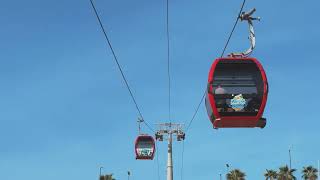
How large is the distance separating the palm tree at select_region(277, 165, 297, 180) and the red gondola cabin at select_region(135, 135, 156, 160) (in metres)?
79.8

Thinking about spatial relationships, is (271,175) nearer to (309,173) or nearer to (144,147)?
(309,173)

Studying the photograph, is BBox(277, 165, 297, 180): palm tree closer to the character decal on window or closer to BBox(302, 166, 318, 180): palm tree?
BBox(302, 166, 318, 180): palm tree

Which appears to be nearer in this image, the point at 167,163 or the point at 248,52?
the point at 248,52

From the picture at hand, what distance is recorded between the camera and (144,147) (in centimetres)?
4975

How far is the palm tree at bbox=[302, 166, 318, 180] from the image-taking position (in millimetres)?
126438

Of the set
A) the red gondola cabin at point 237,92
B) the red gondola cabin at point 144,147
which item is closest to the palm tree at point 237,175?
the red gondola cabin at point 144,147

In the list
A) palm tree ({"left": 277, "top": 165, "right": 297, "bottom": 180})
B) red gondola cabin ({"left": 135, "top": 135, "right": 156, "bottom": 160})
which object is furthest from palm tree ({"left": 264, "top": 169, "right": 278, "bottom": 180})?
red gondola cabin ({"left": 135, "top": 135, "right": 156, "bottom": 160})

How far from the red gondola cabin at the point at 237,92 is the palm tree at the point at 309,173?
109 meters

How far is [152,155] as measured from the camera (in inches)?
1943

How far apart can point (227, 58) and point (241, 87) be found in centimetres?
105

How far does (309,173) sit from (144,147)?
84087 millimetres

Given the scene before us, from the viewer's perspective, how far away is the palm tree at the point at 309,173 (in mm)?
126438

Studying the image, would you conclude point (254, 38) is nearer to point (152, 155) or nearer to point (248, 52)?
point (248, 52)

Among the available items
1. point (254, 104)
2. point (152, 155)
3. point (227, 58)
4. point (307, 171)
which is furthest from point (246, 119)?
point (307, 171)
